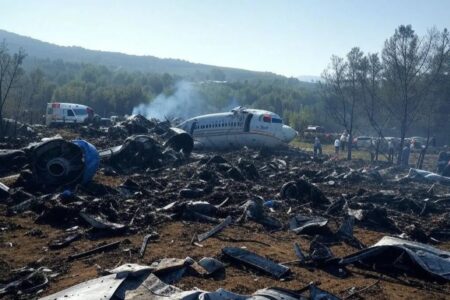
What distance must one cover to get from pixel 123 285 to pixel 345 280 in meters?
3.67

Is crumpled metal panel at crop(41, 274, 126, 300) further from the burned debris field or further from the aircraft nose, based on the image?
the aircraft nose

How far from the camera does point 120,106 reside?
71000 mm

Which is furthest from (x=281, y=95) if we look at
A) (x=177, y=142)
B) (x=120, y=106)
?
(x=177, y=142)

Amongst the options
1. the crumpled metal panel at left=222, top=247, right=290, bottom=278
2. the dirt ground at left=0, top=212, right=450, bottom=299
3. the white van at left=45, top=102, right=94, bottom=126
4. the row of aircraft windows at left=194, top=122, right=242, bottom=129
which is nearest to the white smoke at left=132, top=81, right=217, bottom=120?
the white van at left=45, top=102, right=94, bottom=126

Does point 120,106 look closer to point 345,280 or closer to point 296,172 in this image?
point 296,172

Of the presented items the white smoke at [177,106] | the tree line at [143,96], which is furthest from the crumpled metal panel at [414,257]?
the white smoke at [177,106]

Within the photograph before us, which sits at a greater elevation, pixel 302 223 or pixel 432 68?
pixel 432 68

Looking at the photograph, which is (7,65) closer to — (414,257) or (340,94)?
(340,94)

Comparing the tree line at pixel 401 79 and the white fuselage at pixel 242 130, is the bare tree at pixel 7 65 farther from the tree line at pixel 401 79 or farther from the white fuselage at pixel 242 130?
the tree line at pixel 401 79

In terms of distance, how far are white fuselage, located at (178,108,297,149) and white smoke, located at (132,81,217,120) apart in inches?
1390

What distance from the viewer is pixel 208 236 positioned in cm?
927

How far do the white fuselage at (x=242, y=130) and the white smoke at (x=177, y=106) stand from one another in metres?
35.3

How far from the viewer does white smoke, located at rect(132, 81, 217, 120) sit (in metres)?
68.0

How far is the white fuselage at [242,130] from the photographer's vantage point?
2848 cm
